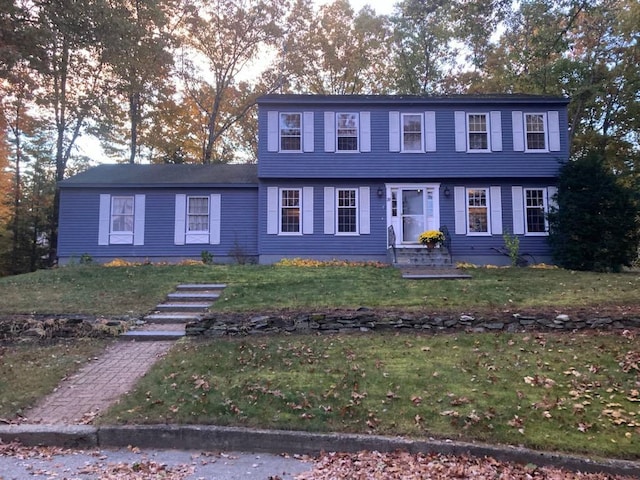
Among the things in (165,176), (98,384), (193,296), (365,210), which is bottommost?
(98,384)

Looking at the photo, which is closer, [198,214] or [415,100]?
[415,100]

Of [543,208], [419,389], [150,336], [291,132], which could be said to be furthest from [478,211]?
[419,389]

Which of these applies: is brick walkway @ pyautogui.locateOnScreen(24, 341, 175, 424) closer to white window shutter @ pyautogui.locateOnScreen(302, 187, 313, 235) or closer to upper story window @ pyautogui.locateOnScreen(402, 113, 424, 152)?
white window shutter @ pyautogui.locateOnScreen(302, 187, 313, 235)

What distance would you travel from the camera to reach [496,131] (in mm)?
17562

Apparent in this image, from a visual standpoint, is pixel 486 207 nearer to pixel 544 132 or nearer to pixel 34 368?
pixel 544 132

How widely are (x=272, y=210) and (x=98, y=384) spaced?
11733 millimetres

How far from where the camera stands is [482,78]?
28.1 meters

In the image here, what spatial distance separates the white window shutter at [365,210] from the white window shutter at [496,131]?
486cm

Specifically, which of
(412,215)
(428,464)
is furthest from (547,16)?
(428,464)

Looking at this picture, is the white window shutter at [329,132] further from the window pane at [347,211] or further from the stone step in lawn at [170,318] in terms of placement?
the stone step in lawn at [170,318]

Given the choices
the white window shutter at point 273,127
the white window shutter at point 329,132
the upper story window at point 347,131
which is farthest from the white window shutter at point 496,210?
the white window shutter at point 273,127

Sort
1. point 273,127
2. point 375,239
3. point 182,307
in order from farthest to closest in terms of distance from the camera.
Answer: point 273,127 < point 375,239 < point 182,307

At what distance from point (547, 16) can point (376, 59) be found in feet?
69.0

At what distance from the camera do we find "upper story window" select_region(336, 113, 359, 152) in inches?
695
